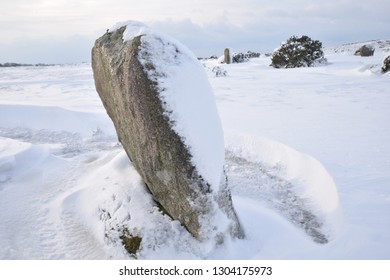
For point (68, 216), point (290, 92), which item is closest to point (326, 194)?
point (68, 216)

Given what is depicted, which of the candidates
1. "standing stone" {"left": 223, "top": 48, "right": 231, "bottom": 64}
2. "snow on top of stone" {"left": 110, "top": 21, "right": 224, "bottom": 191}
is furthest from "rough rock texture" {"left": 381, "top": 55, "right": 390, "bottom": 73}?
"snow on top of stone" {"left": 110, "top": 21, "right": 224, "bottom": 191}

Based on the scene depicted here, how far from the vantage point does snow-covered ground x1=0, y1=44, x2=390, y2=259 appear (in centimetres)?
313

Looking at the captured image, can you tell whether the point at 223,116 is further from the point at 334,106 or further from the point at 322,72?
the point at 322,72

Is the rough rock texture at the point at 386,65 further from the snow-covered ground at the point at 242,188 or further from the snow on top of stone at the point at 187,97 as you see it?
the snow on top of stone at the point at 187,97

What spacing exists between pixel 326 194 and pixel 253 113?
3.75m

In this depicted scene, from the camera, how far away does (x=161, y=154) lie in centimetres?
307

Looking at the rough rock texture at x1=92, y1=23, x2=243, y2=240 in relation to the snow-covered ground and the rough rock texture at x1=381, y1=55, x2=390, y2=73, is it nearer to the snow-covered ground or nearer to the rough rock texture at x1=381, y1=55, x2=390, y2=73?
the snow-covered ground

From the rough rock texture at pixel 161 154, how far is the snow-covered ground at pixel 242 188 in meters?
0.18

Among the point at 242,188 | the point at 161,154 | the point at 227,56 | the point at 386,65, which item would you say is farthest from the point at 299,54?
the point at 161,154

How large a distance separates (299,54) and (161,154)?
54.3ft

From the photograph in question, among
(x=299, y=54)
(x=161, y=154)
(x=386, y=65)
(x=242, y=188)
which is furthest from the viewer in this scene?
(x=299, y=54)

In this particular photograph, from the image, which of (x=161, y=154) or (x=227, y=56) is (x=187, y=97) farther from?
(x=227, y=56)
